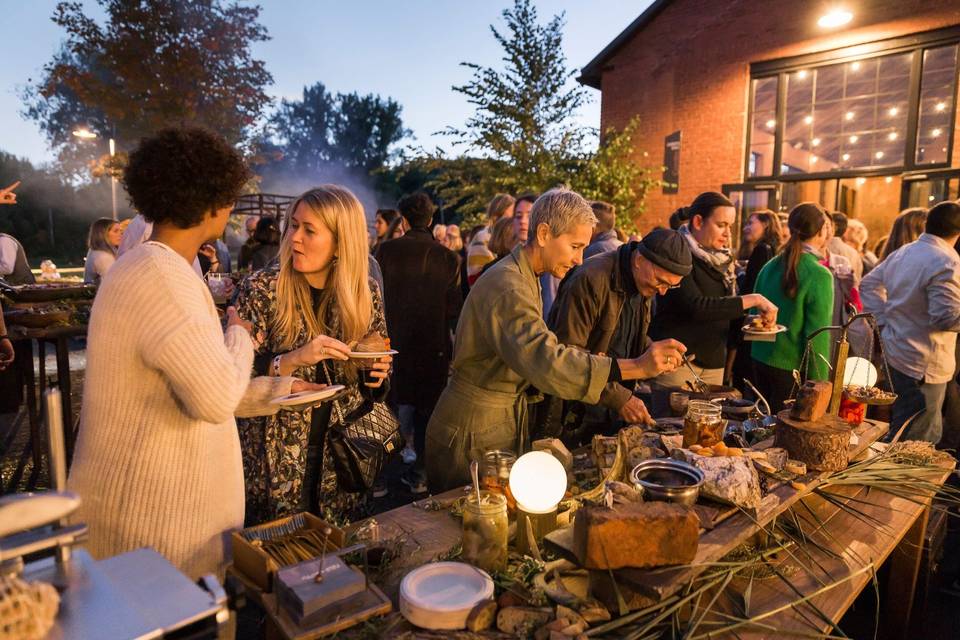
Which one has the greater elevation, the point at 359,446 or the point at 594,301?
the point at 594,301

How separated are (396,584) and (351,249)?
4.31 feet

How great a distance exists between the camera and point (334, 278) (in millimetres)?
2520

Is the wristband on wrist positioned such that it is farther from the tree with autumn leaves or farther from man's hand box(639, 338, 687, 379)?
the tree with autumn leaves

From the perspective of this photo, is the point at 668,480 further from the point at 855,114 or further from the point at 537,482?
the point at 855,114

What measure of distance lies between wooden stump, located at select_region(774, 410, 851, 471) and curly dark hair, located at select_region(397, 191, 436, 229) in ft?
10.5

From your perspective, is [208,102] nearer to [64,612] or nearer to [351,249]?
[351,249]

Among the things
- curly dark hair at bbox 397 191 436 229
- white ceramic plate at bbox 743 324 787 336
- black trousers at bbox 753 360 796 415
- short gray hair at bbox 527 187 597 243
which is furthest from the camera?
curly dark hair at bbox 397 191 436 229

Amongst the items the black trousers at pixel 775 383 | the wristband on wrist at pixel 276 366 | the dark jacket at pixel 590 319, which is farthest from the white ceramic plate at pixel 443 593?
the black trousers at pixel 775 383

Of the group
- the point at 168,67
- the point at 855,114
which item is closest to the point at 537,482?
the point at 855,114

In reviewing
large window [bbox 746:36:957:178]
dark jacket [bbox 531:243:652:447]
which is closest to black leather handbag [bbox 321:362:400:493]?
dark jacket [bbox 531:243:652:447]

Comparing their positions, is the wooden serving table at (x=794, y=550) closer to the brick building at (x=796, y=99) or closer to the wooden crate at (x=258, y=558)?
the wooden crate at (x=258, y=558)

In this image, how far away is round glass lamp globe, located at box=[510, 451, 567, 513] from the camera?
1.84 m

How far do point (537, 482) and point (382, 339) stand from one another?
0.86 m

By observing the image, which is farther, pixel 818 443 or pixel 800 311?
pixel 800 311
